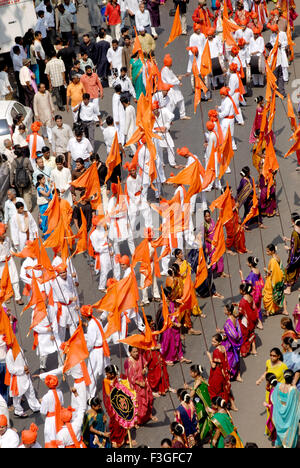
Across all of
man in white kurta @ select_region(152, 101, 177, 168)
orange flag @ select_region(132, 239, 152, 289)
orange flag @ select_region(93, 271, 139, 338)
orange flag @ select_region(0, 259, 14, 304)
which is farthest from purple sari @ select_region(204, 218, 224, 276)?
orange flag @ select_region(0, 259, 14, 304)

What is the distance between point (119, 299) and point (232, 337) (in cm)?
171

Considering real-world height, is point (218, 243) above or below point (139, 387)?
above

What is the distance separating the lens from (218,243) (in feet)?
58.1

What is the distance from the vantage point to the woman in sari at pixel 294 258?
17.7 m

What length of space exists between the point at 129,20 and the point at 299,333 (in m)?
12.7

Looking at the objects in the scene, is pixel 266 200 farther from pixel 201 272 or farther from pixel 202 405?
pixel 202 405

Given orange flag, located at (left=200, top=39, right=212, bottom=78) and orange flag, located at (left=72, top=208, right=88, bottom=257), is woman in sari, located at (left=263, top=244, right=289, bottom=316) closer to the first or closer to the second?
orange flag, located at (left=72, top=208, right=88, bottom=257)

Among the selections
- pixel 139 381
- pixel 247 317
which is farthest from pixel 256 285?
pixel 139 381

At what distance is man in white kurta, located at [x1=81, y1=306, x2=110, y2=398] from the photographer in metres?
16.1

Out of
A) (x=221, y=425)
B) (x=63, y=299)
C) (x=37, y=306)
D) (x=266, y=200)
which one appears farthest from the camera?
(x=266, y=200)

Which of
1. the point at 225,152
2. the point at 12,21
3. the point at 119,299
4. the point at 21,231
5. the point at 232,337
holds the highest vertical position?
the point at 12,21

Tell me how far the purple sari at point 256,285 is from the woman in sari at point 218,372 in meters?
1.70

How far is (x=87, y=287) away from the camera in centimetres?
1902
